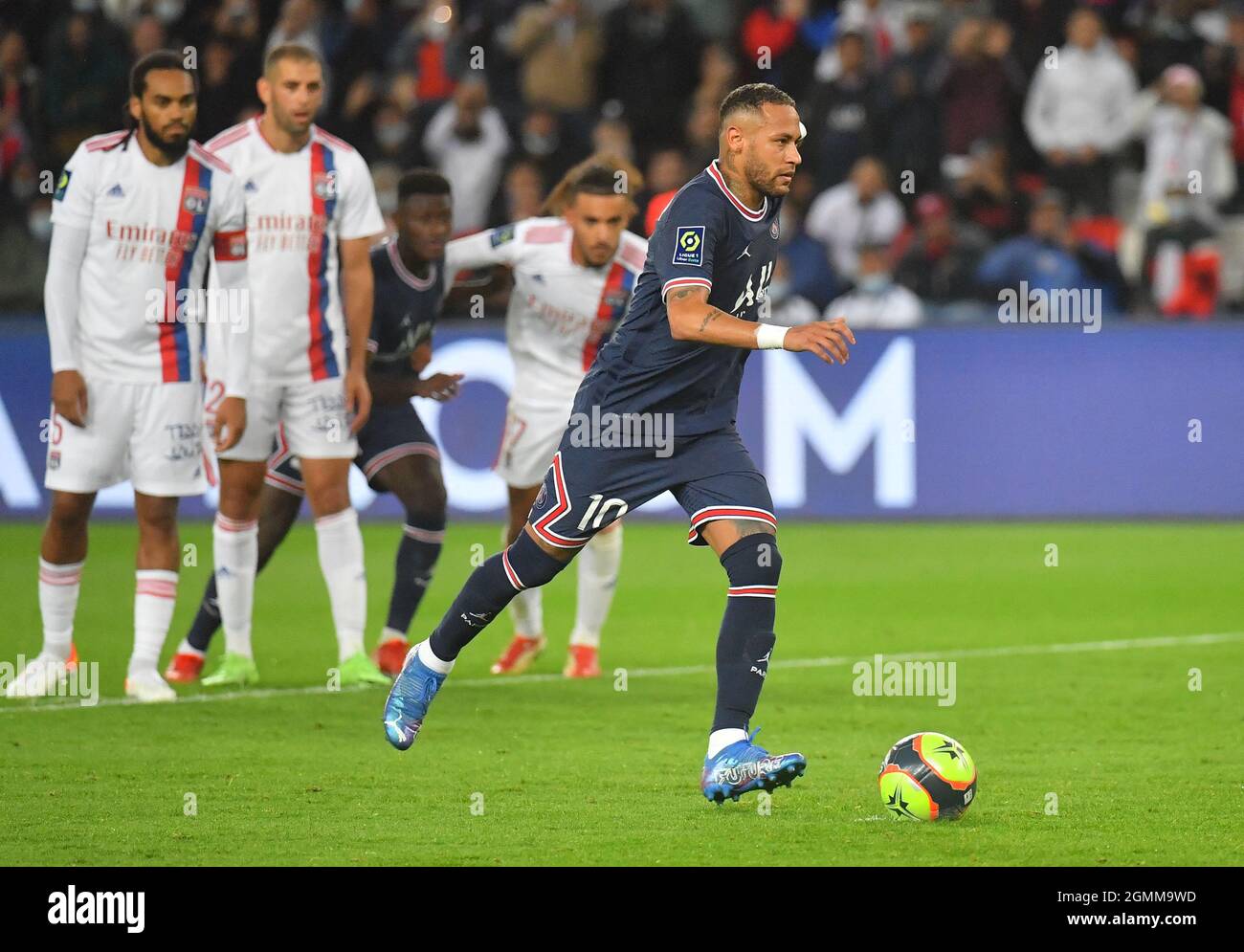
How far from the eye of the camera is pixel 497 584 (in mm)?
7152

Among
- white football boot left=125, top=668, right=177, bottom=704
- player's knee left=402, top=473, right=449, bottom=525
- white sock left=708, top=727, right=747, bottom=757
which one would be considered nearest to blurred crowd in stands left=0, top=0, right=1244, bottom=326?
player's knee left=402, top=473, right=449, bottom=525

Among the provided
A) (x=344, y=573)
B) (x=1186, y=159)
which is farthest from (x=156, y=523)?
(x=1186, y=159)

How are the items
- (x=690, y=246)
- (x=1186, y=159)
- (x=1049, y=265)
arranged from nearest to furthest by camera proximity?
(x=690, y=246) < (x=1049, y=265) < (x=1186, y=159)

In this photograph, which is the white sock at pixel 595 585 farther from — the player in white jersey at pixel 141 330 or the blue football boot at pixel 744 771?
the blue football boot at pixel 744 771

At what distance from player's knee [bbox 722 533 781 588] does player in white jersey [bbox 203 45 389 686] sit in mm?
3025

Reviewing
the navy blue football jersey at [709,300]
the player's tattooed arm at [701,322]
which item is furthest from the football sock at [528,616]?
the player's tattooed arm at [701,322]

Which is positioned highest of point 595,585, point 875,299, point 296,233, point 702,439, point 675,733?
point 875,299

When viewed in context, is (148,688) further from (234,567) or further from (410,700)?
(410,700)

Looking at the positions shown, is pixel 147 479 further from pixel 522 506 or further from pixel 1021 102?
pixel 1021 102

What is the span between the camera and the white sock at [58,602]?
8922 mm

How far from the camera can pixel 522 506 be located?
396 inches

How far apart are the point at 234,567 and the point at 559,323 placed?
189cm

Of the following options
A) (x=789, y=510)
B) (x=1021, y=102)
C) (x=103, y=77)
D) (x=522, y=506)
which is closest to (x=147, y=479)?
(x=522, y=506)

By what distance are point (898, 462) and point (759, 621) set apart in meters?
8.57
